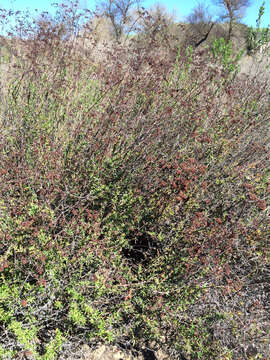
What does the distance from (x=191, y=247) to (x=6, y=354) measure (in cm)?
142

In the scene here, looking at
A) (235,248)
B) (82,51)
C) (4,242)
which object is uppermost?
(82,51)

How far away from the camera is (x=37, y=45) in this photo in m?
3.53

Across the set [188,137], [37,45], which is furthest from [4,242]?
[37,45]

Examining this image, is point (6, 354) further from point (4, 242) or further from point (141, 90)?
point (141, 90)

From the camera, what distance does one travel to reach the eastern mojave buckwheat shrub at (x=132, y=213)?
202 cm

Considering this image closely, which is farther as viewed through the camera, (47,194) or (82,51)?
(82,51)

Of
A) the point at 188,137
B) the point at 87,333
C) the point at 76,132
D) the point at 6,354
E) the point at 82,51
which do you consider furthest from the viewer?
the point at 82,51

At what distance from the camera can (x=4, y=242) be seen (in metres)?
2.04

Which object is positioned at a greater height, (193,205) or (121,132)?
(121,132)

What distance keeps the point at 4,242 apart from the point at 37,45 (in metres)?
2.55

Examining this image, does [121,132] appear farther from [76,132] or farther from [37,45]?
[37,45]

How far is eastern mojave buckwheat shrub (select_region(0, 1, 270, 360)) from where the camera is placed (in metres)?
2.02

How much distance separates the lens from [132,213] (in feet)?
8.14

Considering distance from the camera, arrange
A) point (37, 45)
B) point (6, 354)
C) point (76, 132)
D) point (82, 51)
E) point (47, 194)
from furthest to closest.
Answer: point (82, 51), point (37, 45), point (76, 132), point (47, 194), point (6, 354)
